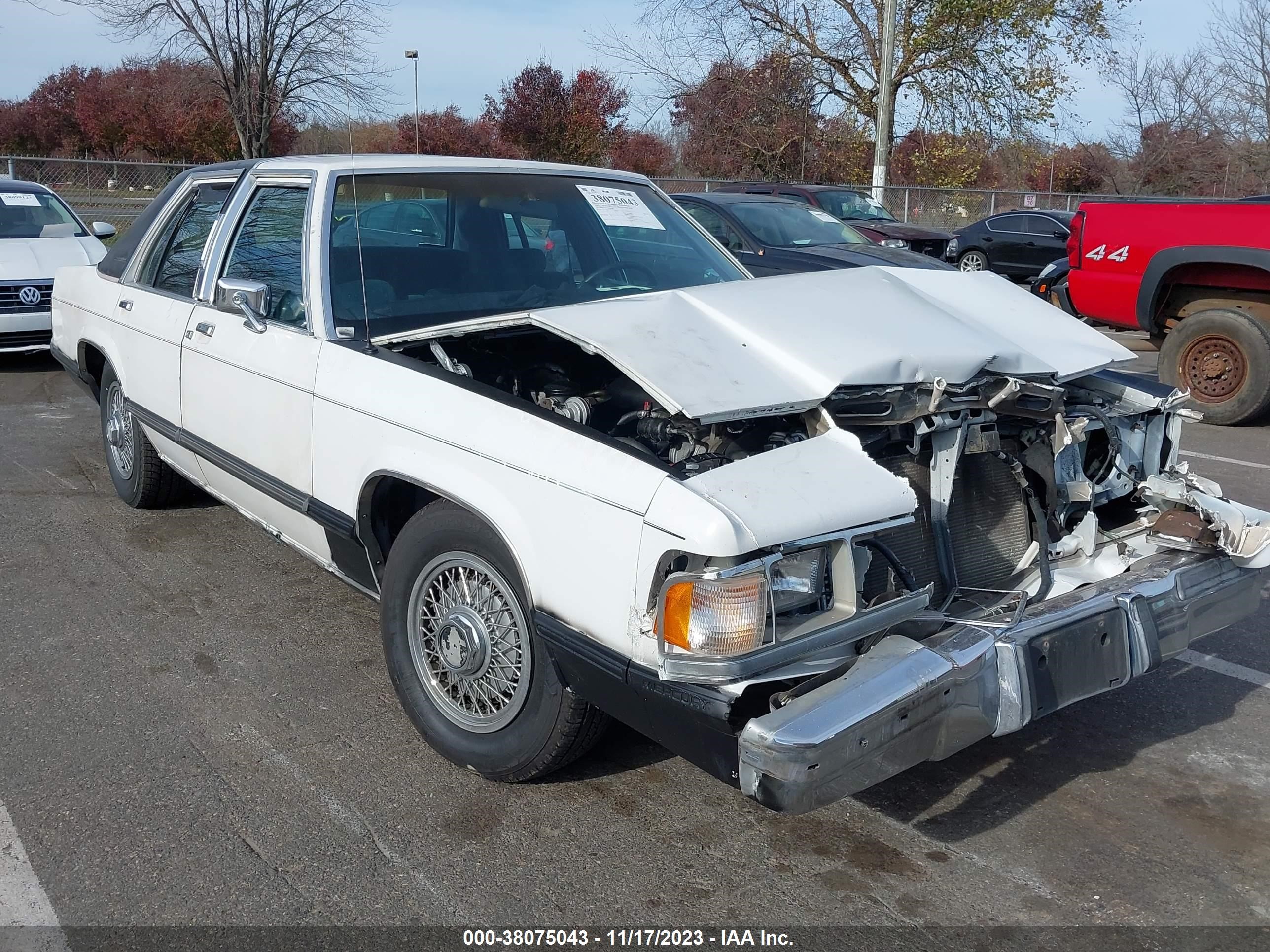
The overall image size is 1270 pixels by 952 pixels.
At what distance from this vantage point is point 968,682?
2695mm

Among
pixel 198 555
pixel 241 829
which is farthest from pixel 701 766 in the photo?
pixel 198 555

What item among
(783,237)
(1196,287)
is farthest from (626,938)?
(783,237)

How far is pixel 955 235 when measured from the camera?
20438 millimetres

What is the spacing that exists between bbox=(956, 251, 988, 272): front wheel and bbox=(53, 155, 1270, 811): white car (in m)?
16.8

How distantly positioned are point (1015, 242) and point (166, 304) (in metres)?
17.6

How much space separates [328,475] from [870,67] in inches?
985

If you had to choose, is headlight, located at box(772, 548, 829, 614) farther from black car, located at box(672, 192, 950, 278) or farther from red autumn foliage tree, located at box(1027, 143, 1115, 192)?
red autumn foliage tree, located at box(1027, 143, 1115, 192)

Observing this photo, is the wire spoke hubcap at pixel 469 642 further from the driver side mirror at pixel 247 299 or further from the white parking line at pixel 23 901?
the driver side mirror at pixel 247 299

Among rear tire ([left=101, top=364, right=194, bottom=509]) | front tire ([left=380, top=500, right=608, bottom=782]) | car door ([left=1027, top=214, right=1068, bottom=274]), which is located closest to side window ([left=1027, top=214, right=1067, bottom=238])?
car door ([left=1027, top=214, right=1068, bottom=274])

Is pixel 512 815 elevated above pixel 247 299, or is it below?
below

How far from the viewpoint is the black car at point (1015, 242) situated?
19.4m

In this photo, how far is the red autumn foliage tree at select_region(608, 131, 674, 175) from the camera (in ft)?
114

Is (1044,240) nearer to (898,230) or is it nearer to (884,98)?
(884,98)

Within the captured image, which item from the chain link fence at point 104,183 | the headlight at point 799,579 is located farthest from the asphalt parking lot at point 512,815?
the chain link fence at point 104,183
